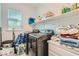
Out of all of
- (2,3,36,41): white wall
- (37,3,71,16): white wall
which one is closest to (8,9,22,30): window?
(2,3,36,41): white wall

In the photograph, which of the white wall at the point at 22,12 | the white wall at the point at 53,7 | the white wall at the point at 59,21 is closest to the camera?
the white wall at the point at 59,21

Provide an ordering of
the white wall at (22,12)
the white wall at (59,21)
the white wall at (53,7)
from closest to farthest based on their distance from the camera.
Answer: the white wall at (59,21) < the white wall at (53,7) < the white wall at (22,12)

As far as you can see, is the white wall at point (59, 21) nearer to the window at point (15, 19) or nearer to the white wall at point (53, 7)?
the white wall at point (53, 7)

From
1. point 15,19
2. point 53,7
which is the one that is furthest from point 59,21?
point 15,19

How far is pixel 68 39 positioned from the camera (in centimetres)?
134

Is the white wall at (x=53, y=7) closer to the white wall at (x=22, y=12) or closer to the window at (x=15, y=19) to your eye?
the white wall at (x=22, y=12)

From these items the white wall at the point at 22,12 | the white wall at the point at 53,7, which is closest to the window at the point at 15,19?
the white wall at the point at 22,12

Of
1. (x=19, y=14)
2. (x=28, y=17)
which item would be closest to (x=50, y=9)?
(x=28, y=17)

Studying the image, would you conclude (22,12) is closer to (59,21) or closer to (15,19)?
(15,19)

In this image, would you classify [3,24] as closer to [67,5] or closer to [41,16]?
[41,16]

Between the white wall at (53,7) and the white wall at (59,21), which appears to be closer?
the white wall at (59,21)

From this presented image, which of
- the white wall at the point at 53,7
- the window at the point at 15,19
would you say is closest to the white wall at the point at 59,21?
the white wall at the point at 53,7

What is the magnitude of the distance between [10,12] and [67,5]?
1205 millimetres

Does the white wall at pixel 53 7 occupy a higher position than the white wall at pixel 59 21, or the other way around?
the white wall at pixel 53 7
